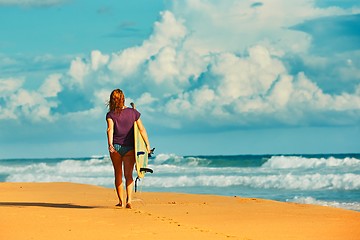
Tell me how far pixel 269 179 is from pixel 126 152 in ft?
62.5

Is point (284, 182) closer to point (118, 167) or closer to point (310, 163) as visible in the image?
point (118, 167)

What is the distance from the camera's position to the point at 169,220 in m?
10.9

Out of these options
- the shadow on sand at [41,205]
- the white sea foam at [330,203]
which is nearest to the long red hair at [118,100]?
the shadow on sand at [41,205]

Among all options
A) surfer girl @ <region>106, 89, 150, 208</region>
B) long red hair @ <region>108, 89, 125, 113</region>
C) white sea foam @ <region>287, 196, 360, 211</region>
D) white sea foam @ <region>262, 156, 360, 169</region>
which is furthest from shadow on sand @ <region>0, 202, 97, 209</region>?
white sea foam @ <region>262, 156, 360, 169</region>

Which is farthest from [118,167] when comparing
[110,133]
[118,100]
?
[118,100]

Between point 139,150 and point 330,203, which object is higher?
point 139,150

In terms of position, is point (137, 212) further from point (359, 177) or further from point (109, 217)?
point (359, 177)

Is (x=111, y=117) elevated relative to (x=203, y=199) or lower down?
elevated

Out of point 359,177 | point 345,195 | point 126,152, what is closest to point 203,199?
point 126,152

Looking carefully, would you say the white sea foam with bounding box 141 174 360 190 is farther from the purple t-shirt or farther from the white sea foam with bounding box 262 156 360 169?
the white sea foam with bounding box 262 156 360 169

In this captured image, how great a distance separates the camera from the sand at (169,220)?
9.52m

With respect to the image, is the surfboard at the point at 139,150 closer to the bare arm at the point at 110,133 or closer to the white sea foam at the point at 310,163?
the bare arm at the point at 110,133

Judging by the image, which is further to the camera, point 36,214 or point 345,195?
point 345,195

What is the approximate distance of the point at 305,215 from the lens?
12.1 meters
